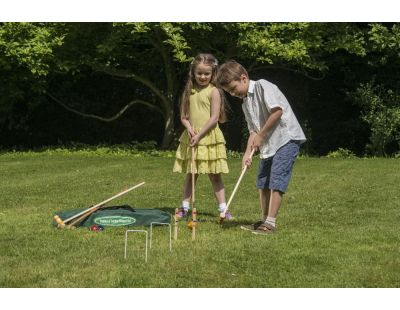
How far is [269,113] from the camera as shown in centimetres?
611

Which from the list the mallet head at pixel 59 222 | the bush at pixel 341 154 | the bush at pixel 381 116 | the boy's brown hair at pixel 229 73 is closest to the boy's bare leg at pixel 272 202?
the boy's brown hair at pixel 229 73

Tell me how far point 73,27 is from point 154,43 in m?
1.73

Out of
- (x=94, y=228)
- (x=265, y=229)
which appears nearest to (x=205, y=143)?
(x=265, y=229)

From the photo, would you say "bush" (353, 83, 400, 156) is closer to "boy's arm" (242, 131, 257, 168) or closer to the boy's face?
"boy's arm" (242, 131, 257, 168)

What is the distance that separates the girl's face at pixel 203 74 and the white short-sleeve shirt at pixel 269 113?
0.83 m

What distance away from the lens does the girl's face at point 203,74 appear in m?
6.84

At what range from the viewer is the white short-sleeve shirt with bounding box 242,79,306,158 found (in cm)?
601

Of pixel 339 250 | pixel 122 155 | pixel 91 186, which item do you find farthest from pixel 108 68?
pixel 339 250

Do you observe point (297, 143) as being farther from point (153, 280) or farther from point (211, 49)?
point (211, 49)

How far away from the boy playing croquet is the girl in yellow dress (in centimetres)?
72

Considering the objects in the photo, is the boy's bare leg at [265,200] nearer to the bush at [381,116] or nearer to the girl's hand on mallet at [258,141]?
the girl's hand on mallet at [258,141]

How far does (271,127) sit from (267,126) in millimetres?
43

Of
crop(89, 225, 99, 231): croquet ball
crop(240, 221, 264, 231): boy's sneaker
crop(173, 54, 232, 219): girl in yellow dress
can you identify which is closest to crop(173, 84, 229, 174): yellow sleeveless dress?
crop(173, 54, 232, 219): girl in yellow dress

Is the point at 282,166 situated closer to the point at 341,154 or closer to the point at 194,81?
the point at 194,81
